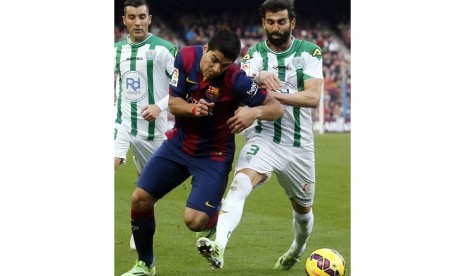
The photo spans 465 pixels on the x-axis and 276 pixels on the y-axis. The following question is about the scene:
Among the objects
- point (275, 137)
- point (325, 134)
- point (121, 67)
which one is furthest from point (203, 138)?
point (325, 134)

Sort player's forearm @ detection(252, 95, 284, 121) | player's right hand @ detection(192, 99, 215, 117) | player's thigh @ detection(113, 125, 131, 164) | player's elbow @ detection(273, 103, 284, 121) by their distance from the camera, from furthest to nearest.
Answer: player's thigh @ detection(113, 125, 131, 164)
player's elbow @ detection(273, 103, 284, 121)
player's forearm @ detection(252, 95, 284, 121)
player's right hand @ detection(192, 99, 215, 117)

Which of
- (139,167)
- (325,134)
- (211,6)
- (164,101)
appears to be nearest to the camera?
(164,101)

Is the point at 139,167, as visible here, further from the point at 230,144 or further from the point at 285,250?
the point at 230,144

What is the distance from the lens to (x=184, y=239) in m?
8.80

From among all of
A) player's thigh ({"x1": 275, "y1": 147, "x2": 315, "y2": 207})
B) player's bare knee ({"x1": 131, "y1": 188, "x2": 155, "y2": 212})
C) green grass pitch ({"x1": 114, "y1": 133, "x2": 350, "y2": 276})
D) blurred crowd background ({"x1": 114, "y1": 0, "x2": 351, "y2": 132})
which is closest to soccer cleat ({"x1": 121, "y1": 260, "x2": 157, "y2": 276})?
green grass pitch ({"x1": 114, "y1": 133, "x2": 350, "y2": 276})

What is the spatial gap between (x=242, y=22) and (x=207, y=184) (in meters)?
3.26

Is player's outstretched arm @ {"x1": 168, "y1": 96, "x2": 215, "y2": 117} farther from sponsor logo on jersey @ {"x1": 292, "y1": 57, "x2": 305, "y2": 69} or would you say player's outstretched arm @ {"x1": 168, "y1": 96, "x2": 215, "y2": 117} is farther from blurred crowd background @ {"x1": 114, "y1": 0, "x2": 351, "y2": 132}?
blurred crowd background @ {"x1": 114, "y1": 0, "x2": 351, "y2": 132}

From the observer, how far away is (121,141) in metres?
8.35

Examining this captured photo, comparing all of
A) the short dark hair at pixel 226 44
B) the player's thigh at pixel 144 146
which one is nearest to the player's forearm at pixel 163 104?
the player's thigh at pixel 144 146

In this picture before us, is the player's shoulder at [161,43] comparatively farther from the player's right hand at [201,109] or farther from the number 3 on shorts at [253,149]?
the player's right hand at [201,109]

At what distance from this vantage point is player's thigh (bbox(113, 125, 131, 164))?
27.1 ft

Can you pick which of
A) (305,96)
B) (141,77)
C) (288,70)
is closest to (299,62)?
(288,70)
